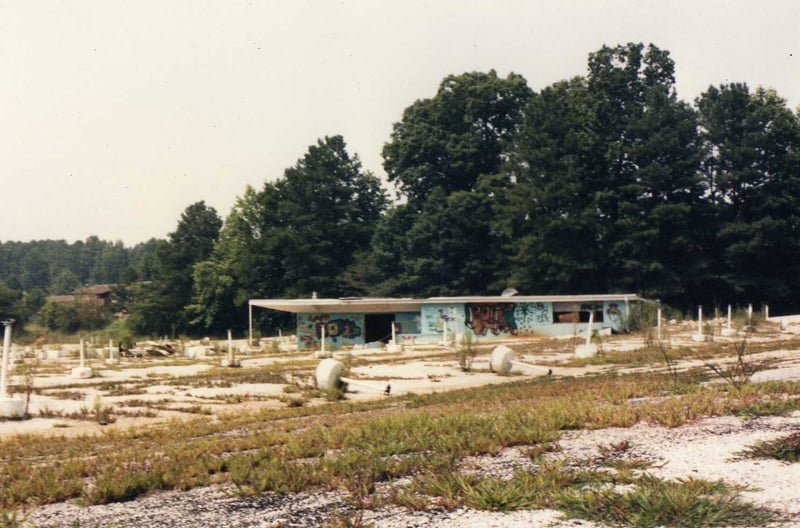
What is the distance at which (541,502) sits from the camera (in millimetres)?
5461

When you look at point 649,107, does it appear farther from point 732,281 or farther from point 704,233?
point 732,281

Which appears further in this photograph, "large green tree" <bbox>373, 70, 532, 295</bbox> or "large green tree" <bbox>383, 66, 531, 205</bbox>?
"large green tree" <bbox>383, 66, 531, 205</bbox>

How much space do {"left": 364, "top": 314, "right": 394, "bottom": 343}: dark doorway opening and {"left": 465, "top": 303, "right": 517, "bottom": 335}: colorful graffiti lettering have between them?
483 centimetres

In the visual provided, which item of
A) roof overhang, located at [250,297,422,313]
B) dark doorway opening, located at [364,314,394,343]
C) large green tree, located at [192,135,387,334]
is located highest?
large green tree, located at [192,135,387,334]

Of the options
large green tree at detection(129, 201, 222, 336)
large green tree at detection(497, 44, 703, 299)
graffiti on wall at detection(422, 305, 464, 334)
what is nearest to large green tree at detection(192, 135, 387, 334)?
large green tree at detection(129, 201, 222, 336)

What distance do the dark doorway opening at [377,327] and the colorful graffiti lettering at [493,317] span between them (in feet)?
15.8

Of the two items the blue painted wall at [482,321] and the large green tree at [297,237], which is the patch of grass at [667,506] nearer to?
the blue painted wall at [482,321]

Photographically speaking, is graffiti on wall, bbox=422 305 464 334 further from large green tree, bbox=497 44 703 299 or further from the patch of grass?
the patch of grass

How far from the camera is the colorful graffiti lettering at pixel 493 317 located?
142 ft

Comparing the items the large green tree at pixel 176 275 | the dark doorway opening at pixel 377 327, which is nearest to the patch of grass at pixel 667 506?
the dark doorway opening at pixel 377 327

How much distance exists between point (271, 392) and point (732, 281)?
140ft

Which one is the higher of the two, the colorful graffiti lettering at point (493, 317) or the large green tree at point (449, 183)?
the large green tree at point (449, 183)

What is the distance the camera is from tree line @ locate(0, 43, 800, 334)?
53031 millimetres

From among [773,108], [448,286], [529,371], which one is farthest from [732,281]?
[529,371]
